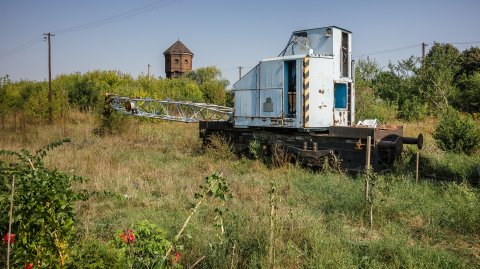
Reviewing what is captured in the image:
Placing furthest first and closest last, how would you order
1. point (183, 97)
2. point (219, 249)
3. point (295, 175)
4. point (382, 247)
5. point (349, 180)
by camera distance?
1. point (183, 97)
2. point (295, 175)
3. point (349, 180)
4. point (382, 247)
5. point (219, 249)

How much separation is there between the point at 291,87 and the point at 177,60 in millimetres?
57058

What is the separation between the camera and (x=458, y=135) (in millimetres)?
11727

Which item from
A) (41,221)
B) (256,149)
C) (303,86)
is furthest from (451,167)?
(41,221)

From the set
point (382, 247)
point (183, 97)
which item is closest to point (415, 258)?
point (382, 247)

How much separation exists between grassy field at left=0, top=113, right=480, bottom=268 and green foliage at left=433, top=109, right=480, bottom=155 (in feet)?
2.86

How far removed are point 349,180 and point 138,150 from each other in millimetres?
7660

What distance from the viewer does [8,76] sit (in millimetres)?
36375

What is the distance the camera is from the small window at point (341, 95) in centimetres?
1070

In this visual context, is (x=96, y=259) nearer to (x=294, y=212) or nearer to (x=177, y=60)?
(x=294, y=212)

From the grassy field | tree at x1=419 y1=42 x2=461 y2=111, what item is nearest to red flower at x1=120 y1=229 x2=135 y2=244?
the grassy field

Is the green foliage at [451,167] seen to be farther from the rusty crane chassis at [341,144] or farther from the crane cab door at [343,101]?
the crane cab door at [343,101]

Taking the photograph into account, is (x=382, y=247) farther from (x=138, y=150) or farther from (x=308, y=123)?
(x=138, y=150)

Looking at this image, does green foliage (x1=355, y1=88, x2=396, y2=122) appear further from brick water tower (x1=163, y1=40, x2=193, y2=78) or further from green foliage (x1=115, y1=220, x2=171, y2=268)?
brick water tower (x1=163, y1=40, x2=193, y2=78)

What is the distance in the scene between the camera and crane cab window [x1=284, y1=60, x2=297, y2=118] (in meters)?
10.3
